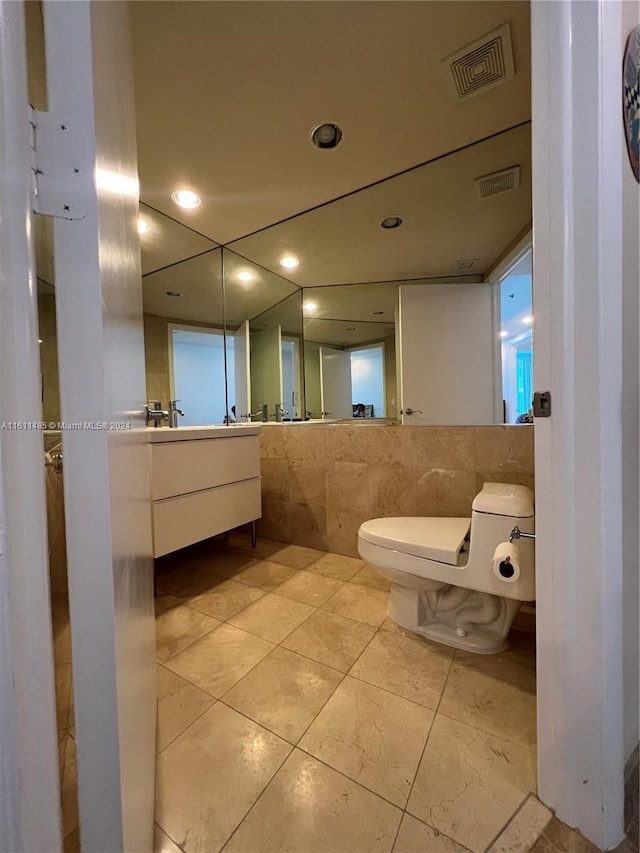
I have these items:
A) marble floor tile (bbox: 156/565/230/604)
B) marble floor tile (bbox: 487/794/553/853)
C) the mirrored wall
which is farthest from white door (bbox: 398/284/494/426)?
marble floor tile (bbox: 156/565/230/604)

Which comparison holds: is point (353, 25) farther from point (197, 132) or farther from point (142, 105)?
point (142, 105)

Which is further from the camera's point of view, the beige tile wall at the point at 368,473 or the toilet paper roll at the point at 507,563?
the beige tile wall at the point at 368,473

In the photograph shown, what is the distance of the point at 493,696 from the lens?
957 mm

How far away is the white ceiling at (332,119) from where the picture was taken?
94 centimetres

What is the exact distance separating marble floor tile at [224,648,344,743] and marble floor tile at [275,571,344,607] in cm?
37

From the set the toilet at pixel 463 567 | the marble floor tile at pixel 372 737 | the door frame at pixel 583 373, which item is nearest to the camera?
the door frame at pixel 583 373

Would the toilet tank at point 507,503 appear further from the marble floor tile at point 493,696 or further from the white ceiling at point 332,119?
the white ceiling at point 332,119

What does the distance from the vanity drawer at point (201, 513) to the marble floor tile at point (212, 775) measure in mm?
736

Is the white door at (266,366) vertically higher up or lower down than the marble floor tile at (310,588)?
higher up

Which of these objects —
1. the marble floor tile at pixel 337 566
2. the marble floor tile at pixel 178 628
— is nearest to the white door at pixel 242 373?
the marble floor tile at pixel 337 566

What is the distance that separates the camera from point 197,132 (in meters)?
1.26

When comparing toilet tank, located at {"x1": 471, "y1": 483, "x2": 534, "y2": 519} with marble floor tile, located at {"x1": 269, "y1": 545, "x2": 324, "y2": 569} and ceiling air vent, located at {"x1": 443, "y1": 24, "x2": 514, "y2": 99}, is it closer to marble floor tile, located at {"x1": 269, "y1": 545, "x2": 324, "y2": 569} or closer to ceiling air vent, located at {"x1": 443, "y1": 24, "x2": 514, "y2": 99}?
marble floor tile, located at {"x1": 269, "y1": 545, "x2": 324, "y2": 569}

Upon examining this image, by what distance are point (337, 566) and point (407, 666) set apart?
79 centimetres

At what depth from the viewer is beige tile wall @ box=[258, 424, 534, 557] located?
1.53m
